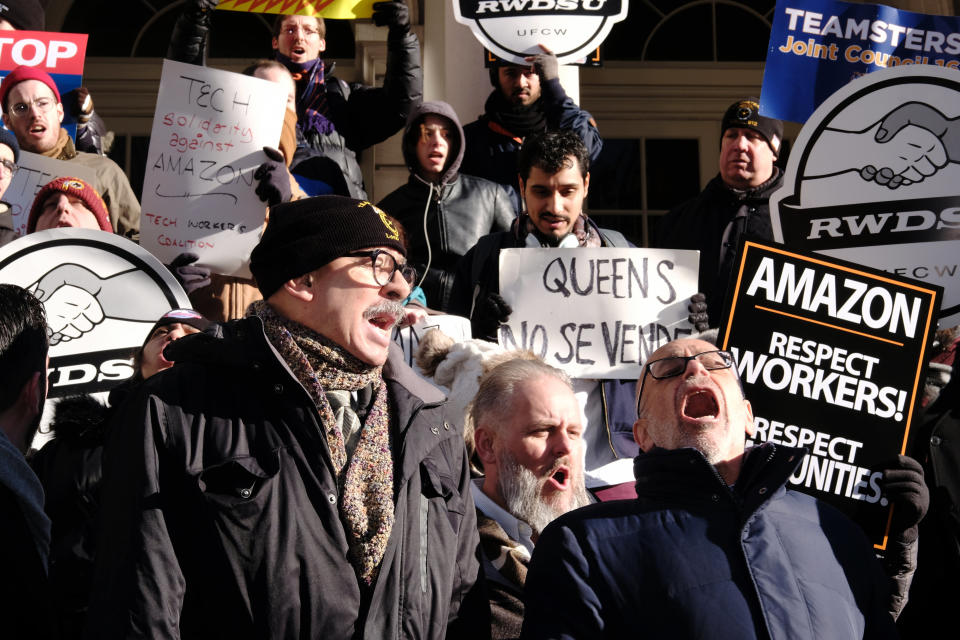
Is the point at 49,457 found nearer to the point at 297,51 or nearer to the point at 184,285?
the point at 184,285

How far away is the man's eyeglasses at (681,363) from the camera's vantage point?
338 cm

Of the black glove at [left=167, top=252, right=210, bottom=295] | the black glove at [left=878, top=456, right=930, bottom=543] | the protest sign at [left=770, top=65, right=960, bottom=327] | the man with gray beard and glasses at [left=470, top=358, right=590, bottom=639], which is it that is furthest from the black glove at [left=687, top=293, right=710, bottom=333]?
the black glove at [left=167, top=252, right=210, bottom=295]

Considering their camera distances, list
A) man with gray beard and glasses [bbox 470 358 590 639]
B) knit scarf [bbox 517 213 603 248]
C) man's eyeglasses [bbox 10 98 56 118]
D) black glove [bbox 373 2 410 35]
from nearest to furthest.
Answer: man with gray beard and glasses [bbox 470 358 590 639] < knit scarf [bbox 517 213 603 248] < man's eyeglasses [bbox 10 98 56 118] < black glove [bbox 373 2 410 35]

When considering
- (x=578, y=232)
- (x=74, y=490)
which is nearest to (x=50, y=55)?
(x=578, y=232)

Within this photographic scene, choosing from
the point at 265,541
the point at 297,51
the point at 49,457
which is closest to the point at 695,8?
the point at 297,51

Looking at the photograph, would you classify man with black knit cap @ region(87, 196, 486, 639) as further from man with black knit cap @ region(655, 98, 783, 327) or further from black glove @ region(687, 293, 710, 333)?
man with black knit cap @ region(655, 98, 783, 327)

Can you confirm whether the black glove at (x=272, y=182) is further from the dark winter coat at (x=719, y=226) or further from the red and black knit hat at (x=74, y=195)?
the dark winter coat at (x=719, y=226)

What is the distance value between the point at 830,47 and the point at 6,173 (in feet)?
11.9

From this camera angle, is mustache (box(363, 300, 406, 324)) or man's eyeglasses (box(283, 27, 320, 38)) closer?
mustache (box(363, 300, 406, 324))

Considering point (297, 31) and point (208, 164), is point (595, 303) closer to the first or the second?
point (208, 164)

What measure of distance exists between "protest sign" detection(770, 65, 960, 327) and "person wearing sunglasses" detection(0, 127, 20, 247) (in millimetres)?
3144

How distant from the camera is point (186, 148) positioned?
5.22 metres

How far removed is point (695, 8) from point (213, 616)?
27.5 ft

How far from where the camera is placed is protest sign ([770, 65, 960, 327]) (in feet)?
15.0
